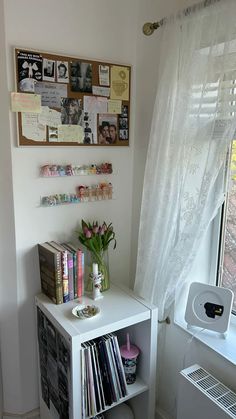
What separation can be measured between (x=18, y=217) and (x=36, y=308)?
0.48 meters

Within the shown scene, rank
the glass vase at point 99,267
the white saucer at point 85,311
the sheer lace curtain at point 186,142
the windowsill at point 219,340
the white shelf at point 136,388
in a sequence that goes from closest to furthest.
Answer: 1. the sheer lace curtain at point 186,142
2. the windowsill at point 219,340
3. the white saucer at point 85,311
4. the white shelf at point 136,388
5. the glass vase at point 99,267

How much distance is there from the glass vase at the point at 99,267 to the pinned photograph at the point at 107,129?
0.58 meters

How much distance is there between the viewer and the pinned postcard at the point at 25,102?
1.42 m

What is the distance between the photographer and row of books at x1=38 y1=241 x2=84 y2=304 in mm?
1497

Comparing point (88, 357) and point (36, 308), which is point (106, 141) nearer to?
point (36, 308)

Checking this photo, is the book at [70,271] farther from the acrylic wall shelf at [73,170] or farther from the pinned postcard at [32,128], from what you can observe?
the pinned postcard at [32,128]

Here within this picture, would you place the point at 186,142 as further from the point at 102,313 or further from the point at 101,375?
the point at 101,375

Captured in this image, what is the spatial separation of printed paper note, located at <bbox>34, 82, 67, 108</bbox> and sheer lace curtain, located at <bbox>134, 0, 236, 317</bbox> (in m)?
0.45

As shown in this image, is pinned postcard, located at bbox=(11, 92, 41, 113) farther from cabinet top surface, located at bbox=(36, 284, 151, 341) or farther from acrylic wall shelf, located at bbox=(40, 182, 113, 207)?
cabinet top surface, located at bbox=(36, 284, 151, 341)

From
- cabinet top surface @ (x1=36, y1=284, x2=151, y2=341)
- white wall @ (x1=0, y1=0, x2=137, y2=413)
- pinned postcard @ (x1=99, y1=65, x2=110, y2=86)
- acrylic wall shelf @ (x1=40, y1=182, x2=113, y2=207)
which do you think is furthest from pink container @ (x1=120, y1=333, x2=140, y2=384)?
pinned postcard @ (x1=99, y1=65, x2=110, y2=86)

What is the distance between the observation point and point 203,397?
124 centimetres

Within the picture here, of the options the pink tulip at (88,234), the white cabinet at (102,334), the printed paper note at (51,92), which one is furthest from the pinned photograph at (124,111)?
the white cabinet at (102,334)

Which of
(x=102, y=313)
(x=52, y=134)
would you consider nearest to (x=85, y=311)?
(x=102, y=313)

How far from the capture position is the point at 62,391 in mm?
1470
